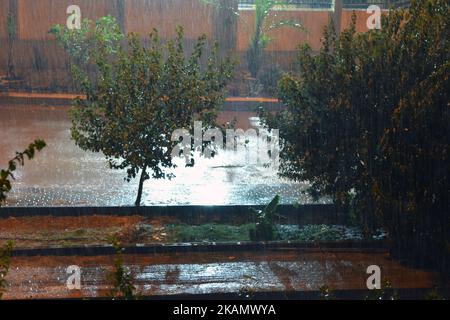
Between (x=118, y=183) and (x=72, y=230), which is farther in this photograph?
(x=118, y=183)

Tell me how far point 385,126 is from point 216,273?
2.29 m

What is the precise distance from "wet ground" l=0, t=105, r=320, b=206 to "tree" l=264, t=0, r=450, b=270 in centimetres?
224

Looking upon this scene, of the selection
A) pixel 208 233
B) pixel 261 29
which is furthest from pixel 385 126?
pixel 261 29

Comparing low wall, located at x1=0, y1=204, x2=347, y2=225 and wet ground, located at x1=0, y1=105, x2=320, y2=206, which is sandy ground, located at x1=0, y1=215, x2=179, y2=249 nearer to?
low wall, located at x1=0, y1=204, x2=347, y2=225

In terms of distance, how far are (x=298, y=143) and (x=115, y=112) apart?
215 cm

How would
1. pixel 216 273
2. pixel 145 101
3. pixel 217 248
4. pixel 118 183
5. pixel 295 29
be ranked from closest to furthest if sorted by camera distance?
pixel 216 273
pixel 217 248
pixel 145 101
pixel 118 183
pixel 295 29

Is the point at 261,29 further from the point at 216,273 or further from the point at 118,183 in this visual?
the point at 216,273

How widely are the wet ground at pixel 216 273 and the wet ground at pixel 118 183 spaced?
7.44 feet

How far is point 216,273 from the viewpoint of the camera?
23.4ft

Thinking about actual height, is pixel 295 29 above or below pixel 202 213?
above

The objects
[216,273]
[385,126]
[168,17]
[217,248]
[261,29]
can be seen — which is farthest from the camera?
[168,17]

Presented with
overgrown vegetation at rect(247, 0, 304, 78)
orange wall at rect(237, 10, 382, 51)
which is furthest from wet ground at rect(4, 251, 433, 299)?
orange wall at rect(237, 10, 382, 51)

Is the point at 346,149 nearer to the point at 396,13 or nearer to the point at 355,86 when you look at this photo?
the point at 355,86

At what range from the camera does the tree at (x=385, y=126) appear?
682cm
